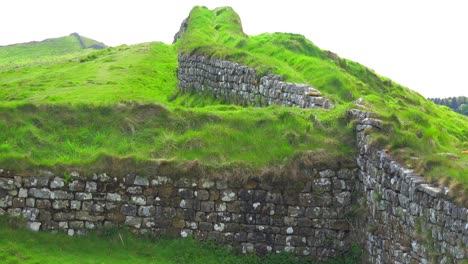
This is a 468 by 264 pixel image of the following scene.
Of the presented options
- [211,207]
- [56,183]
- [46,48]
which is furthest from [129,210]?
[46,48]

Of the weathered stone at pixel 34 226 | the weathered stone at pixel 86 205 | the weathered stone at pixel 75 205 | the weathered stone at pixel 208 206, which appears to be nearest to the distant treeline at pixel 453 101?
the weathered stone at pixel 208 206

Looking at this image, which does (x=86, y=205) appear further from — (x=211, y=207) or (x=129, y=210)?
(x=211, y=207)

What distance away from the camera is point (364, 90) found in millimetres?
26609

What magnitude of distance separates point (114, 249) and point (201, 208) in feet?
6.94

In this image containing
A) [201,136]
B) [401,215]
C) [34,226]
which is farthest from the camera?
[201,136]

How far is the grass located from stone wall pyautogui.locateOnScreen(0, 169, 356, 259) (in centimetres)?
21

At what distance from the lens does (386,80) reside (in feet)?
121

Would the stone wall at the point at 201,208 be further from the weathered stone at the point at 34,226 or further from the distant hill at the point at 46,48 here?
the distant hill at the point at 46,48

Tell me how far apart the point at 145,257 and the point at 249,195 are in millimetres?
2677

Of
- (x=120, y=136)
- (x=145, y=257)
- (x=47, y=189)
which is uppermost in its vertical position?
(x=120, y=136)

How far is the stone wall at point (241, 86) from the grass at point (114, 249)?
6.37m

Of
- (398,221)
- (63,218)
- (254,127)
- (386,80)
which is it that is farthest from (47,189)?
(386,80)

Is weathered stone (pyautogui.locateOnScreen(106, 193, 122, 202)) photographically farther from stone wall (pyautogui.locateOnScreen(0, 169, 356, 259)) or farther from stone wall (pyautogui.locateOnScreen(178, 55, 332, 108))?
stone wall (pyautogui.locateOnScreen(178, 55, 332, 108))

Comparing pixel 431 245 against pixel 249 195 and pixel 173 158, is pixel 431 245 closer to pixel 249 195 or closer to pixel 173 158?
pixel 249 195
